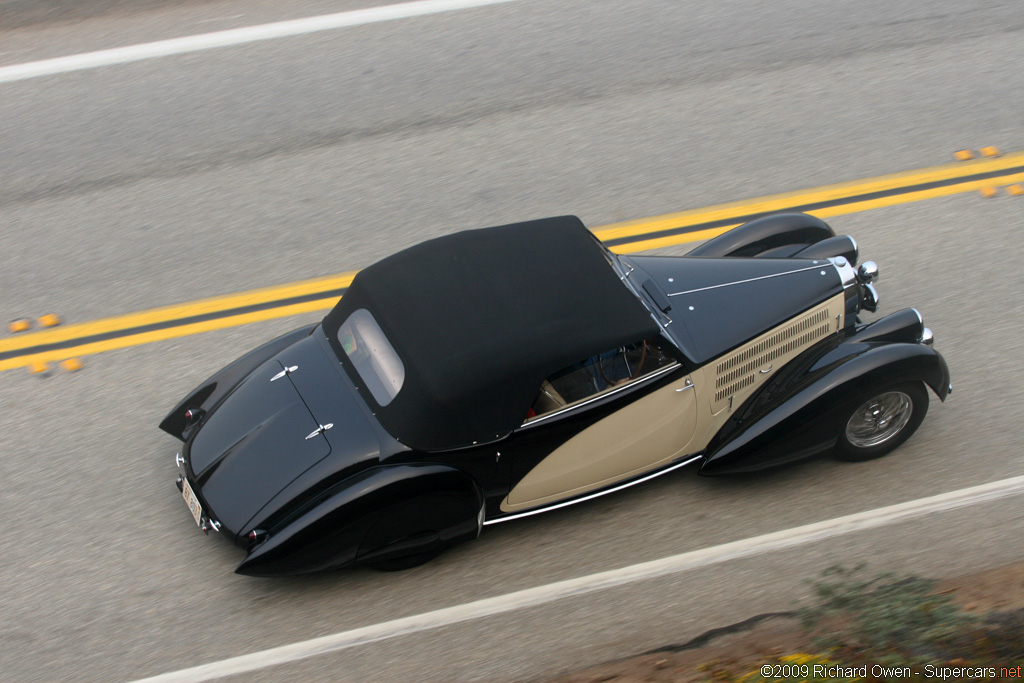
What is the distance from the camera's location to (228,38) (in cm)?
1021

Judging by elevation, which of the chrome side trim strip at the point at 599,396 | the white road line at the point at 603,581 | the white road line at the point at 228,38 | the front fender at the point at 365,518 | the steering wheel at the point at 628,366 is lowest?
the white road line at the point at 603,581

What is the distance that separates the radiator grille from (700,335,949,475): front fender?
5.9 inches

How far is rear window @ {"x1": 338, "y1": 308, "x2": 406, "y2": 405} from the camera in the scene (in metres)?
5.21

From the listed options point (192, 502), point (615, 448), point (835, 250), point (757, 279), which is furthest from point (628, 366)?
point (192, 502)

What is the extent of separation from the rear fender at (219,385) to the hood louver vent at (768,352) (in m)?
2.60

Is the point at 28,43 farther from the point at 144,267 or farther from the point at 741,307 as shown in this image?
the point at 741,307

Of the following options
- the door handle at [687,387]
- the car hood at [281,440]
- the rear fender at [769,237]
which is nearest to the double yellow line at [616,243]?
the rear fender at [769,237]

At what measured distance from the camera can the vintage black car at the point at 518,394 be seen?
506cm

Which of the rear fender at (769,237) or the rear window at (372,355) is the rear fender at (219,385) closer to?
the rear window at (372,355)

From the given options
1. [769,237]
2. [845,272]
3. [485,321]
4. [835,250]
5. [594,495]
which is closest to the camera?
[485,321]

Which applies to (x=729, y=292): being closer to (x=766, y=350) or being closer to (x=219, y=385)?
(x=766, y=350)

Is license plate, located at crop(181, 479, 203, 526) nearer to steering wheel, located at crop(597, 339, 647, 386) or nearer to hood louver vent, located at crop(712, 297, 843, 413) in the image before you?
steering wheel, located at crop(597, 339, 647, 386)

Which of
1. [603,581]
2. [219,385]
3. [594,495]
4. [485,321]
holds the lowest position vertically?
[603,581]

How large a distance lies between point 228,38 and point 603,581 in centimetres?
761
